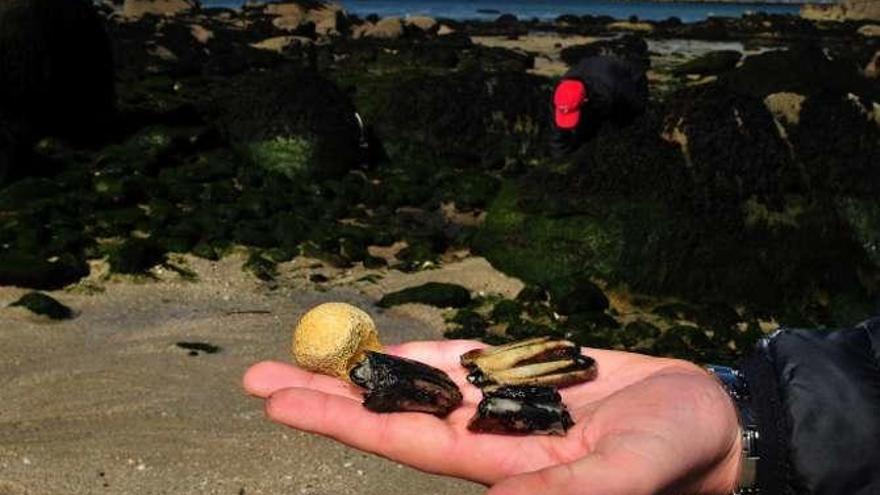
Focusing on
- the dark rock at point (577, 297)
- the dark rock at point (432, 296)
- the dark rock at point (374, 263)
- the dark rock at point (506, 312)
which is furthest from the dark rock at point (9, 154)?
the dark rock at point (577, 297)

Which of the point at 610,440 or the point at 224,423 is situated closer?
the point at 610,440

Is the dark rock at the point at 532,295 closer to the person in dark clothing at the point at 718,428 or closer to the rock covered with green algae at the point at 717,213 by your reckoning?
the rock covered with green algae at the point at 717,213

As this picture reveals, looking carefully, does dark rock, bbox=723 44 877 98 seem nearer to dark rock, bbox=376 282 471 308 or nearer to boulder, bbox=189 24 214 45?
dark rock, bbox=376 282 471 308

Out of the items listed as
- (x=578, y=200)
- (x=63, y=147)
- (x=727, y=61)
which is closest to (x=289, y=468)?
(x=578, y=200)

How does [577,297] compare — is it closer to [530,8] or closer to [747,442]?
[747,442]

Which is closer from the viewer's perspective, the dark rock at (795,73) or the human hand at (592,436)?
the human hand at (592,436)

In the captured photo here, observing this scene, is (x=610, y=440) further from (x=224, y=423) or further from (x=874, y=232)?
(x=874, y=232)

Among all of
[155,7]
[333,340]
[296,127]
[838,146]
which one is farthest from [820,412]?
[155,7]

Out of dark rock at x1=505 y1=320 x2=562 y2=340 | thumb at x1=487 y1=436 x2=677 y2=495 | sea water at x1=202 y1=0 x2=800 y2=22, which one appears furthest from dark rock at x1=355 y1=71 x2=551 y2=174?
sea water at x1=202 y1=0 x2=800 y2=22
